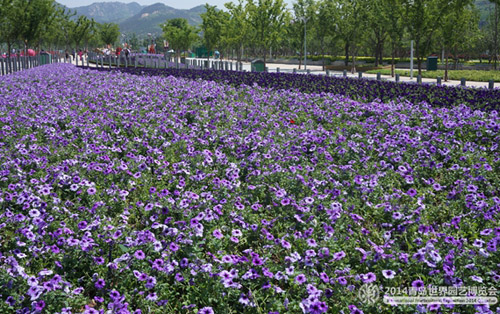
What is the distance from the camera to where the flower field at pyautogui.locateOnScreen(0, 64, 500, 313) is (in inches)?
128

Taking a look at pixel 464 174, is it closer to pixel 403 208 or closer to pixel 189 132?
pixel 403 208

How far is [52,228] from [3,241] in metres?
0.44

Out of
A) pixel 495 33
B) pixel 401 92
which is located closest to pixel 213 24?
pixel 495 33

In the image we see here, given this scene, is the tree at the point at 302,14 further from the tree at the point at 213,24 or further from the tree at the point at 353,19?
the tree at the point at 353,19

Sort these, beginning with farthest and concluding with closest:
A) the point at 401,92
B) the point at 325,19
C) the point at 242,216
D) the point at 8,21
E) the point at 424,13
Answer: the point at 325,19 → the point at 8,21 → the point at 424,13 → the point at 401,92 → the point at 242,216

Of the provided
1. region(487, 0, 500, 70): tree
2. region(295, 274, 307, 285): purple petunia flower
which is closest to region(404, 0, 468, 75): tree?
region(487, 0, 500, 70): tree

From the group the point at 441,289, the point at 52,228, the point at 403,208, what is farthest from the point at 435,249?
the point at 52,228

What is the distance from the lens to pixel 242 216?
14.1 feet

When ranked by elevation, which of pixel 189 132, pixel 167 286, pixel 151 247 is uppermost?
pixel 189 132

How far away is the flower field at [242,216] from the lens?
128 inches

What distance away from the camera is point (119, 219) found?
461 cm

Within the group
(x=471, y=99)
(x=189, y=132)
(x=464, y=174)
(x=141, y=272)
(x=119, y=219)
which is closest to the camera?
(x=141, y=272)

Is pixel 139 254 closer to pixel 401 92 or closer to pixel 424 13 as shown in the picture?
pixel 401 92

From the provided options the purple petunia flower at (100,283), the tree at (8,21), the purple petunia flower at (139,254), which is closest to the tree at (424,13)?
the purple petunia flower at (139,254)
